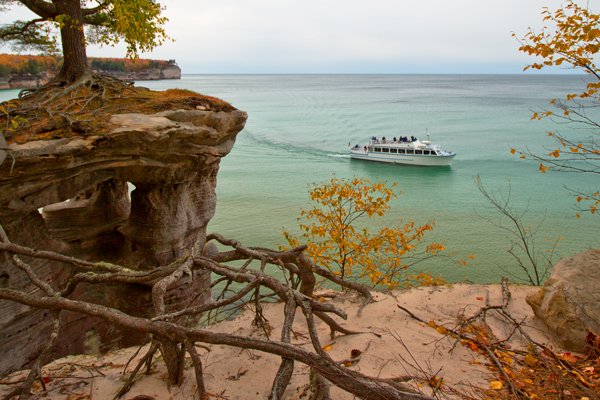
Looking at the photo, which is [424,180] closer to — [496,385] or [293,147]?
[293,147]

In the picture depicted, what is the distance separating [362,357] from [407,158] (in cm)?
3741

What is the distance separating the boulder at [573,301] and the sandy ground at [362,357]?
448 mm

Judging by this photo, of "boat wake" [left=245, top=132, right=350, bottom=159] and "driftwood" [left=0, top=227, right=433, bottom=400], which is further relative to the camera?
"boat wake" [left=245, top=132, right=350, bottom=159]

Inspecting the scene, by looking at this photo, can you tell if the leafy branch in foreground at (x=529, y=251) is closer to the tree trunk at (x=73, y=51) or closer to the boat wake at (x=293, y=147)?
the tree trunk at (x=73, y=51)

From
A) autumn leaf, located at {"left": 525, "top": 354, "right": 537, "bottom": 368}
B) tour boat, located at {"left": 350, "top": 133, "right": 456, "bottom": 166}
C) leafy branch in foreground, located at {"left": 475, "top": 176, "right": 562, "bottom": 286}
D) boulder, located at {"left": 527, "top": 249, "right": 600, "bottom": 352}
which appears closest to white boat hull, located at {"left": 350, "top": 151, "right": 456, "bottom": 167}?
tour boat, located at {"left": 350, "top": 133, "right": 456, "bottom": 166}

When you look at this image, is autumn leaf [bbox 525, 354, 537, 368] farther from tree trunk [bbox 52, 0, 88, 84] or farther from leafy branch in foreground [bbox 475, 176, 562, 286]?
tree trunk [bbox 52, 0, 88, 84]

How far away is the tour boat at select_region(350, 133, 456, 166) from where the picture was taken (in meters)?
40.8

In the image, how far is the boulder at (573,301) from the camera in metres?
7.91

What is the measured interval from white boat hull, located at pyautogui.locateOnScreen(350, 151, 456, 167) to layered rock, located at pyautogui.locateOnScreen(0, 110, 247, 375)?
3235cm

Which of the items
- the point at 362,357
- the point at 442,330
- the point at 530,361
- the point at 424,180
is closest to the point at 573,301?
the point at 530,361

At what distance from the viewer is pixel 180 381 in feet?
20.1

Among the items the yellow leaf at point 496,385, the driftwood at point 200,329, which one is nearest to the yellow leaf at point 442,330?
the yellow leaf at point 496,385

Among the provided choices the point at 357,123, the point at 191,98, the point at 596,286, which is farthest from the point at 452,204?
the point at 357,123

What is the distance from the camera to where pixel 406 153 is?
42.5m
